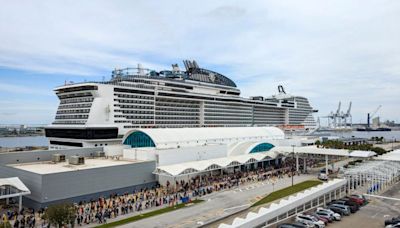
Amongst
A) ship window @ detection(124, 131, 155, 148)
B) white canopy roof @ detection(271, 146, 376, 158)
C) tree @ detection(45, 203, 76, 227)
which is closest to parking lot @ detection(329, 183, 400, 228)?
white canopy roof @ detection(271, 146, 376, 158)

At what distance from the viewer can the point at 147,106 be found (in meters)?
51.5

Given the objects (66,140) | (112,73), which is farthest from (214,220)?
(112,73)

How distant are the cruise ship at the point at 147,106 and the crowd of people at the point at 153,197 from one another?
14883mm

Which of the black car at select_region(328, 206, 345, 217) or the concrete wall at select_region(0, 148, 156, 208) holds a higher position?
the concrete wall at select_region(0, 148, 156, 208)

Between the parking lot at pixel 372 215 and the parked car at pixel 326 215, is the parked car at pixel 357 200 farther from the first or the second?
the parked car at pixel 326 215

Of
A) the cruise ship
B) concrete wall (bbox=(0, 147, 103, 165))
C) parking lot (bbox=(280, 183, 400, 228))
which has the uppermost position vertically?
the cruise ship

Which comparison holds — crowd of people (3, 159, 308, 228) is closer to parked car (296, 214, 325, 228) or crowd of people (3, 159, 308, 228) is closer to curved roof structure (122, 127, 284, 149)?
curved roof structure (122, 127, 284, 149)

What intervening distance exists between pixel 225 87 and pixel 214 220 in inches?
2170

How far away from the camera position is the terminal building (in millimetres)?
26078

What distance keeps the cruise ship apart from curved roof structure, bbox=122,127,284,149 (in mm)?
4926

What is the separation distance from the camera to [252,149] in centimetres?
4619

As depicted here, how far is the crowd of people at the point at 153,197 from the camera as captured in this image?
73.8 ft

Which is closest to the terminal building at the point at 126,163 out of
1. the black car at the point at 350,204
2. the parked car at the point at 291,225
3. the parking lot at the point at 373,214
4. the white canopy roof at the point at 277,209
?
the white canopy roof at the point at 277,209

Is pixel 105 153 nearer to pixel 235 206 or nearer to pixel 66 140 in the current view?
pixel 66 140
